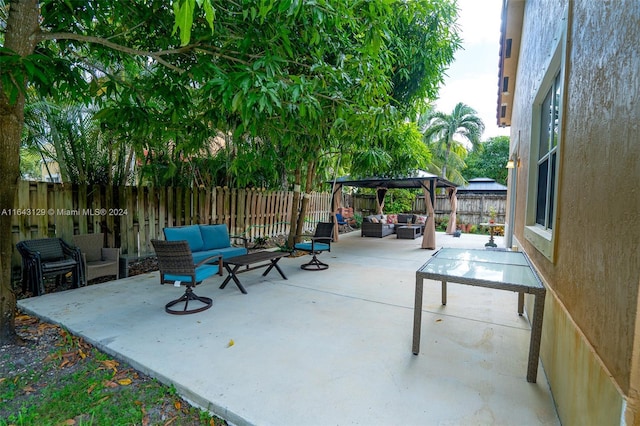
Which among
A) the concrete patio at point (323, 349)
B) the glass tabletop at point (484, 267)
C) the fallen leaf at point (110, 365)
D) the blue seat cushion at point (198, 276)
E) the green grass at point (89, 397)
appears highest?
the glass tabletop at point (484, 267)

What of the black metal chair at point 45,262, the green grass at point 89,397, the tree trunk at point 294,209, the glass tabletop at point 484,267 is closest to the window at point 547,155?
the glass tabletop at point 484,267

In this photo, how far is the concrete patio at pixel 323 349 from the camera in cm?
215

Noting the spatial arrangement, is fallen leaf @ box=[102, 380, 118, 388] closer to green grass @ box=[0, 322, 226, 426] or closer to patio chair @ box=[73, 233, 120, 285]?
green grass @ box=[0, 322, 226, 426]

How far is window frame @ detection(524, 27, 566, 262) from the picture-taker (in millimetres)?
2484

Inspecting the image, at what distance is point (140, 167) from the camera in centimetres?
691

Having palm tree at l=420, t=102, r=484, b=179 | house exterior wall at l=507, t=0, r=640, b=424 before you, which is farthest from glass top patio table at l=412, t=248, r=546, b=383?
palm tree at l=420, t=102, r=484, b=179

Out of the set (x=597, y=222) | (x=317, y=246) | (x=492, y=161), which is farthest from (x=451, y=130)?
(x=597, y=222)

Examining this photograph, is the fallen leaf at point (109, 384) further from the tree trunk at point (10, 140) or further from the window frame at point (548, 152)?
the window frame at point (548, 152)

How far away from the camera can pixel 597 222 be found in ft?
5.20

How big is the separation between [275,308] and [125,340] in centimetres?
168

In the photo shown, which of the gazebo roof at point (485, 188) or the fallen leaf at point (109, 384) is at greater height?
the gazebo roof at point (485, 188)

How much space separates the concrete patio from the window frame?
43.9 inches

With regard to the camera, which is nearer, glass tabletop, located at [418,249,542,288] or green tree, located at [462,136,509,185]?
glass tabletop, located at [418,249,542,288]

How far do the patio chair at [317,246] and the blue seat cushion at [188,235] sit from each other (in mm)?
1951
